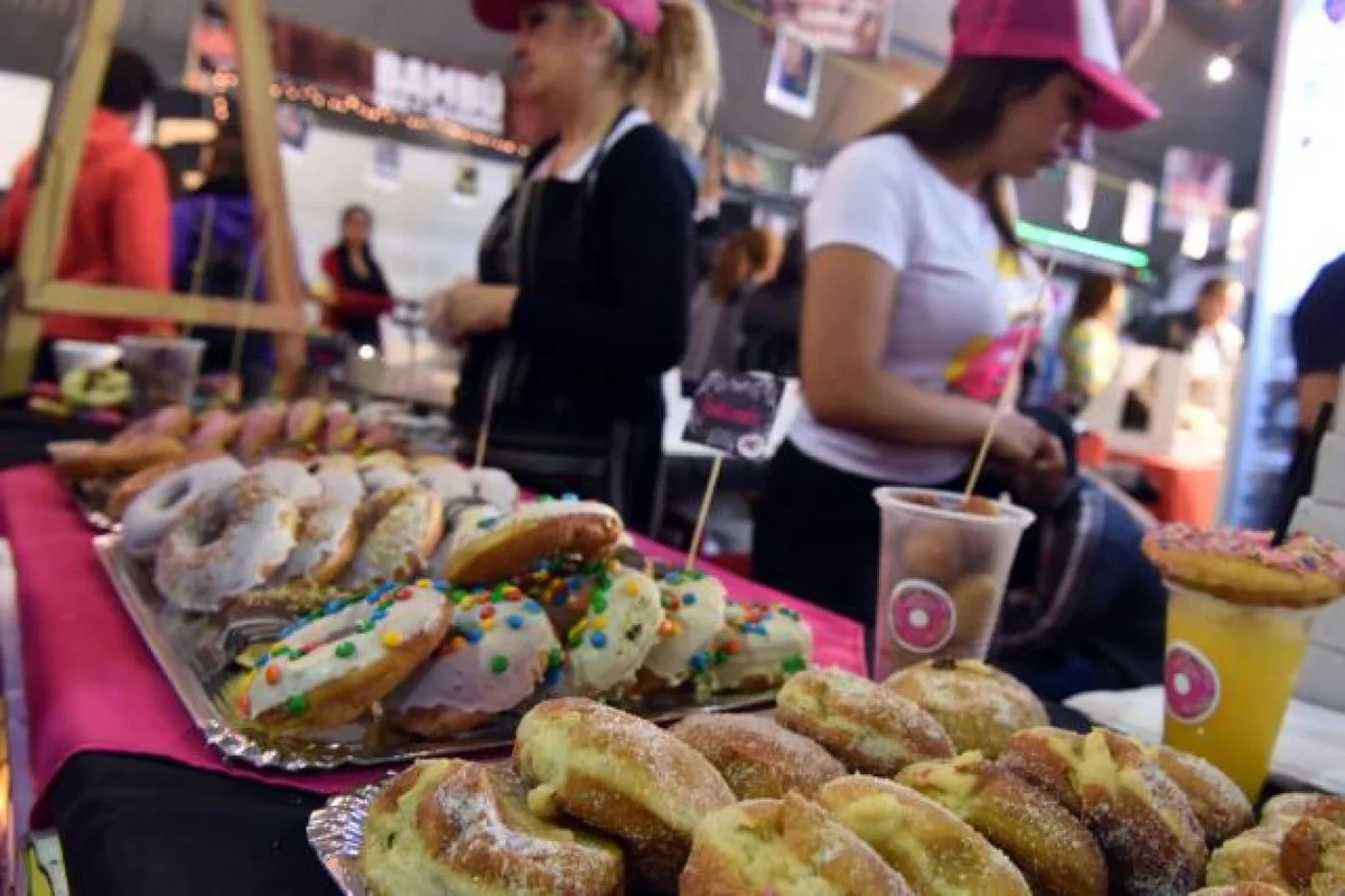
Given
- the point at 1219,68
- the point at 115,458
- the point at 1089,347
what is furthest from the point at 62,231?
the point at 1219,68

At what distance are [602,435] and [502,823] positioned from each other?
5.13 ft

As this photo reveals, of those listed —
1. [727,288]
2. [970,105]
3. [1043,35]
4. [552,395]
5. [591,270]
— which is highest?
[1043,35]

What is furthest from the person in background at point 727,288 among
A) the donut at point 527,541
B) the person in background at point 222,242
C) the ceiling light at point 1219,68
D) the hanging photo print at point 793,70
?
the ceiling light at point 1219,68

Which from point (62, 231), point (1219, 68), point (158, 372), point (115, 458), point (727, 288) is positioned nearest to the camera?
point (115, 458)

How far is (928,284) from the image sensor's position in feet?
6.30

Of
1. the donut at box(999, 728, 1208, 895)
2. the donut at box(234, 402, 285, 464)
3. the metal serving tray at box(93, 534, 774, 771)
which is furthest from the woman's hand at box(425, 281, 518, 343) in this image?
the donut at box(999, 728, 1208, 895)

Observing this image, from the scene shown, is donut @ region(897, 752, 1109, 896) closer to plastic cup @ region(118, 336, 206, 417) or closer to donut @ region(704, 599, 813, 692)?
donut @ region(704, 599, 813, 692)

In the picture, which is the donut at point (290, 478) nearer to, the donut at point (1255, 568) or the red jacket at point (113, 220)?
the donut at point (1255, 568)

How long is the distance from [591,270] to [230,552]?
105 centimetres

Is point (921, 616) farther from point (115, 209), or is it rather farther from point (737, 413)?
point (115, 209)

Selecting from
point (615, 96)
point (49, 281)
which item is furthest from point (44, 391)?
point (615, 96)

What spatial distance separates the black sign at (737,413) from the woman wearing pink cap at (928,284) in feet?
1.69

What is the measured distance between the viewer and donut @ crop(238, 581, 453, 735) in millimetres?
1048

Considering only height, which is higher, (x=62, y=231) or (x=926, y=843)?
(x=62, y=231)
